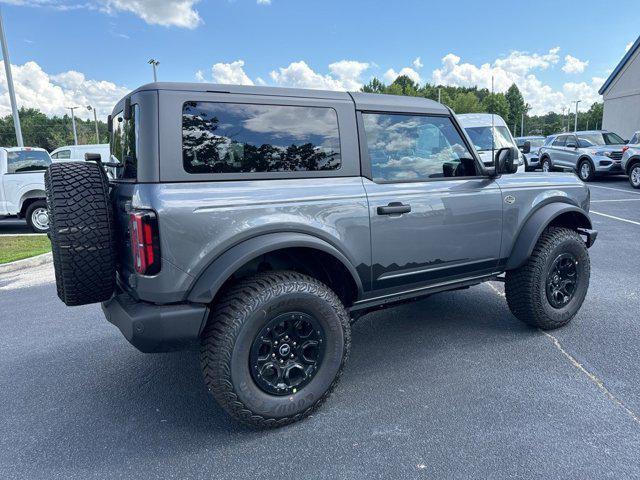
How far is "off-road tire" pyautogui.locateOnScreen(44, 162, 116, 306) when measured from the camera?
2465 mm

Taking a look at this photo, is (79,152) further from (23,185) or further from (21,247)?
(21,247)

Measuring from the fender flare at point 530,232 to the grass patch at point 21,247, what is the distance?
712 centimetres

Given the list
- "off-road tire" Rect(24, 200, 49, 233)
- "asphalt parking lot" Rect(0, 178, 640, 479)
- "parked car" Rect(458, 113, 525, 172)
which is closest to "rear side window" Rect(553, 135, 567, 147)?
"parked car" Rect(458, 113, 525, 172)

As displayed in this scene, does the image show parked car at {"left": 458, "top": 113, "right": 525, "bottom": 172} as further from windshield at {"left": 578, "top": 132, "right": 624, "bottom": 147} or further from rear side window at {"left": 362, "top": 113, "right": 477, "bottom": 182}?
windshield at {"left": 578, "top": 132, "right": 624, "bottom": 147}

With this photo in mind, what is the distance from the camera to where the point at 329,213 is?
9.09 ft

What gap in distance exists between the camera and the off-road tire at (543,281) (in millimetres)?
3705

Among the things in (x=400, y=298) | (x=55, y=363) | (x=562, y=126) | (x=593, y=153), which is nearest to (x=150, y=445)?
(x=55, y=363)

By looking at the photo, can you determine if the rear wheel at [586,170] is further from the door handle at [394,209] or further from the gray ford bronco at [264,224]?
the door handle at [394,209]

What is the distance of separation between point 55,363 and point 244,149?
2.40 meters

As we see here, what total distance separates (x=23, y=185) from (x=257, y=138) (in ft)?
30.0

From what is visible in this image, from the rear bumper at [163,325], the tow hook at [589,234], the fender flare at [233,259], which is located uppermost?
the fender flare at [233,259]

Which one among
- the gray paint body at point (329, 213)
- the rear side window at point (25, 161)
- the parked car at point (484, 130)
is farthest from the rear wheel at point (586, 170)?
the rear side window at point (25, 161)

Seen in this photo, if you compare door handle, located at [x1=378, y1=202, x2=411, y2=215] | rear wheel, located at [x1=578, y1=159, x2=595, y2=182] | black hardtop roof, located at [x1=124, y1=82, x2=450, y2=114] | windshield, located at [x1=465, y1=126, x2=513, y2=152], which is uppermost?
windshield, located at [x1=465, y1=126, x2=513, y2=152]

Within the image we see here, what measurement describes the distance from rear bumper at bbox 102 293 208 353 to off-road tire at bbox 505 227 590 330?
2.62 m
